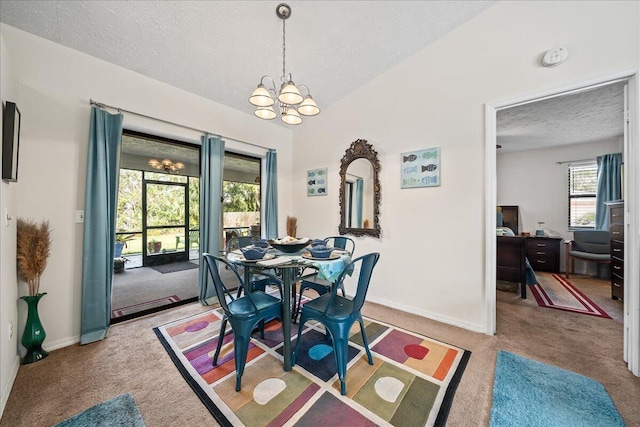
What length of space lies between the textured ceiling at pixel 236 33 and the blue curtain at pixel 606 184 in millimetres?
4218

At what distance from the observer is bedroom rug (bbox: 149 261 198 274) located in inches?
184

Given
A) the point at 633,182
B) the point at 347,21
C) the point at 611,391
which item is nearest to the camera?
the point at 611,391

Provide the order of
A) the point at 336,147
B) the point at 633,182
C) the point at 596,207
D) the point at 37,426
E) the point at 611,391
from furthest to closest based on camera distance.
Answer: the point at 596,207 < the point at 336,147 < the point at 633,182 < the point at 611,391 < the point at 37,426

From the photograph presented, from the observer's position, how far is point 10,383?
64.3 inches

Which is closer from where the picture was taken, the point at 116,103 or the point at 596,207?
the point at 116,103

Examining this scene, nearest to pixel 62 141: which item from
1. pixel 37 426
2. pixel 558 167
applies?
pixel 37 426

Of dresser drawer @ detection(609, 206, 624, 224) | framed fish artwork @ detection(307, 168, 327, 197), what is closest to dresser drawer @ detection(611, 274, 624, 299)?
dresser drawer @ detection(609, 206, 624, 224)

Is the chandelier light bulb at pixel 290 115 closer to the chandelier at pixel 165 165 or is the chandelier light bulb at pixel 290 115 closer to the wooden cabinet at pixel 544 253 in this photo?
the chandelier at pixel 165 165

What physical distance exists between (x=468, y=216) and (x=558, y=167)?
4197 millimetres

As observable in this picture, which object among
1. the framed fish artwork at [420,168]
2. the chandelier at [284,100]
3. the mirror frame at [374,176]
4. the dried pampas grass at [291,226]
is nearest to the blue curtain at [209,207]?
the dried pampas grass at [291,226]

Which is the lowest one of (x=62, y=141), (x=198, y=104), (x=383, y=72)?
(x=62, y=141)

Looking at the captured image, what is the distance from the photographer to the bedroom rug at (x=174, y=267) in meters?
4.67

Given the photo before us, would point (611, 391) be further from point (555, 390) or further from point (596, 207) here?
point (596, 207)

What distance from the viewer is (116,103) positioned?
2.45 m
